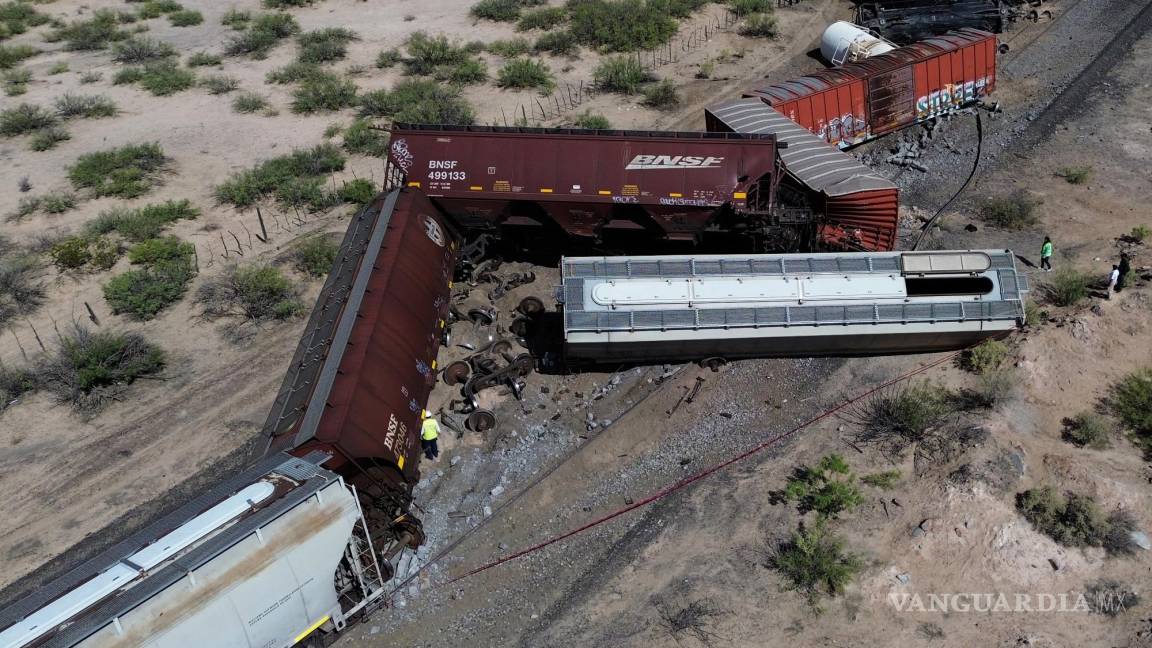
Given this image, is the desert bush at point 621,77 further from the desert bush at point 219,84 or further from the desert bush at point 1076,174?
the desert bush at point 219,84

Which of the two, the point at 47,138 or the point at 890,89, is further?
the point at 47,138

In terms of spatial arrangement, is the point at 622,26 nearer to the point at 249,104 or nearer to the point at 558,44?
the point at 558,44

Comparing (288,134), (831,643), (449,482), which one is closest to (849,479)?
(831,643)

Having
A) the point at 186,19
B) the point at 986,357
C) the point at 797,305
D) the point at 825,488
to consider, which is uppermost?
the point at 186,19

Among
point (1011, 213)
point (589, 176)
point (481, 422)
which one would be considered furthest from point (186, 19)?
point (1011, 213)

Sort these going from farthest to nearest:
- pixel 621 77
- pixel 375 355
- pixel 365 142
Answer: pixel 621 77 → pixel 365 142 → pixel 375 355

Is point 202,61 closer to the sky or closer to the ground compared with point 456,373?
closer to the sky

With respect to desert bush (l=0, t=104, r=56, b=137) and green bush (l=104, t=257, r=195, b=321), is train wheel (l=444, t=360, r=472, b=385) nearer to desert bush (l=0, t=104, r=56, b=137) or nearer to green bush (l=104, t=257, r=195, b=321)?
green bush (l=104, t=257, r=195, b=321)

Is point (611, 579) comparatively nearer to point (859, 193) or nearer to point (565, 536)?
point (565, 536)
